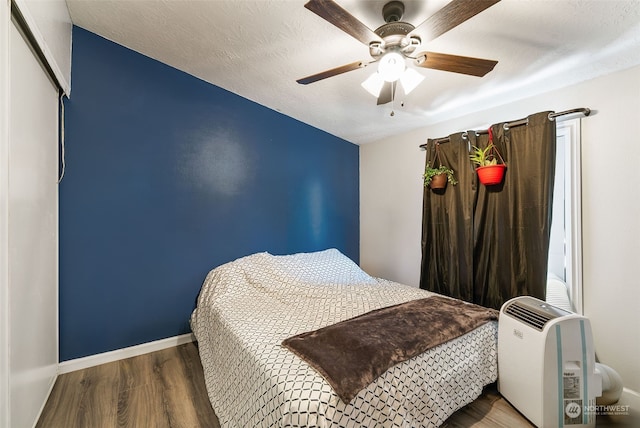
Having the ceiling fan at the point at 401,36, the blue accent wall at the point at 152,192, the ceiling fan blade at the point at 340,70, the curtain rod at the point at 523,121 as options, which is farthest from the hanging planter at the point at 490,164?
the blue accent wall at the point at 152,192

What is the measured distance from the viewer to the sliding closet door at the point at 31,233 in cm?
120

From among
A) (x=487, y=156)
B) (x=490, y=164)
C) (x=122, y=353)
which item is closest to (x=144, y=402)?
(x=122, y=353)

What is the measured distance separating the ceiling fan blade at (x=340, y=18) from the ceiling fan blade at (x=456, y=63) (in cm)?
30

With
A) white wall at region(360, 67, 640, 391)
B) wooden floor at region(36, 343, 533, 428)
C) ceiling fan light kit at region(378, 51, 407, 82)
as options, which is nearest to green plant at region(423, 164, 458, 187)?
white wall at region(360, 67, 640, 391)

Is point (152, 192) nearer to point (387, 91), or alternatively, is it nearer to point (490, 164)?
point (387, 91)

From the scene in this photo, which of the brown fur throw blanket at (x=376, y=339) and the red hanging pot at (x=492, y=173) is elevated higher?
the red hanging pot at (x=492, y=173)

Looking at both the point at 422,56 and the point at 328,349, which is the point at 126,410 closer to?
the point at 328,349

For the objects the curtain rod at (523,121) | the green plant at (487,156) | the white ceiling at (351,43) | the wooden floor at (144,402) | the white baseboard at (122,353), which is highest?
the white ceiling at (351,43)

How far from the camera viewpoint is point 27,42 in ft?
4.40

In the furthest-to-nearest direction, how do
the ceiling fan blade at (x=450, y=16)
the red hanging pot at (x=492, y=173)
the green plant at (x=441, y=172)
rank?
the green plant at (x=441, y=172), the red hanging pot at (x=492, y=173), the ceiling fan blade at (x=450, y=16)

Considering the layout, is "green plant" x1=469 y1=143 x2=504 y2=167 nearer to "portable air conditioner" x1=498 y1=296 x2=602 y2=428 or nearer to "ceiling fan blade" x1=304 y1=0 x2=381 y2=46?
"portable air conditioner" x1=498 y1=296 x2=602 y2=428

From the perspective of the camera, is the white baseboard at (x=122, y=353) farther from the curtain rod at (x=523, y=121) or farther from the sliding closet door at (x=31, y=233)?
the curtain rod at (x=523, y=121)

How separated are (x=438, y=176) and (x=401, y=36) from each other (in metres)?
1.58

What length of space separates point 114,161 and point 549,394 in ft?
10.7
